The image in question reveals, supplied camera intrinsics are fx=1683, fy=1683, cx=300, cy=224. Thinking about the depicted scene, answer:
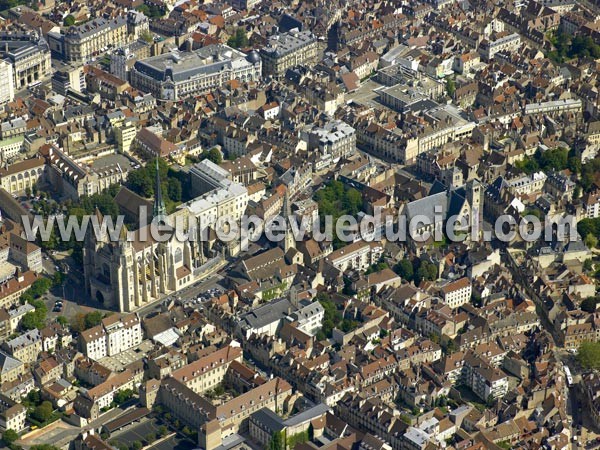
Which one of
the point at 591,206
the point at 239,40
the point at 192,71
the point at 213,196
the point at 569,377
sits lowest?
the point at 239,40

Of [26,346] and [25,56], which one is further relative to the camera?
[25,56]

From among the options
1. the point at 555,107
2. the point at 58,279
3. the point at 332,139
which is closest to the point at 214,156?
the point at 332,139

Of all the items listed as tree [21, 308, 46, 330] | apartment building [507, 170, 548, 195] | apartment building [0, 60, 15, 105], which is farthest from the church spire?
apartment building [0, 60, 15, 105]

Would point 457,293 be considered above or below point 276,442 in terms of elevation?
below

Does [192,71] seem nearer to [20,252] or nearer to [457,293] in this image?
[20,252]

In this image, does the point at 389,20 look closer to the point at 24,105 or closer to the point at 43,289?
the point at 24,105

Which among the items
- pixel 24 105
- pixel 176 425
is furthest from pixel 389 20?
pixel 176 425
